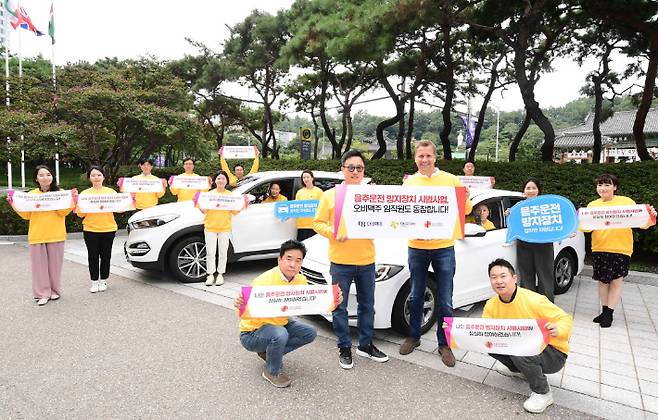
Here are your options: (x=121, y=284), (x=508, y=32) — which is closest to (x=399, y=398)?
(x=121, y=284)

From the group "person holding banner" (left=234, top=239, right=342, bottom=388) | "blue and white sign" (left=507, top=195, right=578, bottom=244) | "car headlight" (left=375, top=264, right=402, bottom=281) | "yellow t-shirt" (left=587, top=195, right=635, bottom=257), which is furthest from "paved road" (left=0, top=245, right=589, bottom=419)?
"yellow t-shirt" (left=587, top=195, right=635, bottom=257)

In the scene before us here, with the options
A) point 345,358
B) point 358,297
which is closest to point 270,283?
point 358,297

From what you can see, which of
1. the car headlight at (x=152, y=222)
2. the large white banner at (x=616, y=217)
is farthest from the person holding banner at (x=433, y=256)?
the car headlight at (x=152, y=222)

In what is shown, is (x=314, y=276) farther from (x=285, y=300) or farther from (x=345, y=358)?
(x=285, y=300)

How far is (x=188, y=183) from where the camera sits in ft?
24.5

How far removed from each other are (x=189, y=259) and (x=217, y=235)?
2.04 feet

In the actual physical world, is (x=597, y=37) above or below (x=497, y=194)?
above

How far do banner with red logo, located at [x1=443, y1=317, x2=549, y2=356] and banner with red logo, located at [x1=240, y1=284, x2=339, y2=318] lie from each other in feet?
2.94

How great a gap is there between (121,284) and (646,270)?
26.6 ft

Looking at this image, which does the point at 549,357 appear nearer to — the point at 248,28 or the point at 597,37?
the point at 597,37

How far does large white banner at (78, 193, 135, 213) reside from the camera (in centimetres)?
552

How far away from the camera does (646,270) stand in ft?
22.9

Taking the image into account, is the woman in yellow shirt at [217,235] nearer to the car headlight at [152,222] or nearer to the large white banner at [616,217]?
the car headlight at [152,222]

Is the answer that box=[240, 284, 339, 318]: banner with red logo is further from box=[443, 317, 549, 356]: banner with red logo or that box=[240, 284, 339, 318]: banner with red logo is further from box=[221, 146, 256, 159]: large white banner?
box=[221, 146, 256, 159]: large white banner
